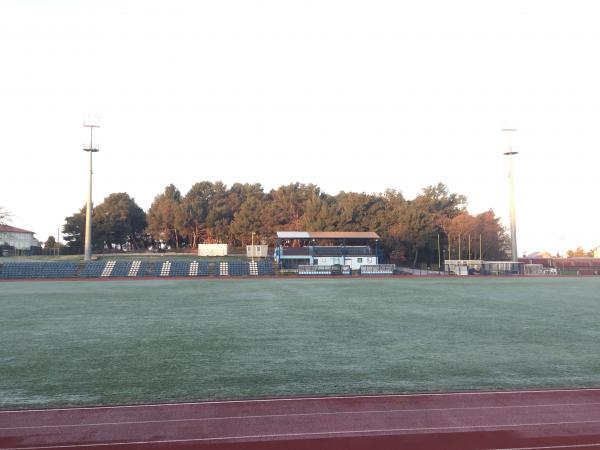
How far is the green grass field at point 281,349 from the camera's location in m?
9.23

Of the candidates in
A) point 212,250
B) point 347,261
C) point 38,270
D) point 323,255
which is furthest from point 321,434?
point 212,250

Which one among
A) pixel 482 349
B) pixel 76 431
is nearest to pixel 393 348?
pixel 482 349

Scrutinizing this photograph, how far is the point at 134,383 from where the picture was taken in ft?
30.9

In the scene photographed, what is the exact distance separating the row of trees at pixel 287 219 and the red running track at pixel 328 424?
6137 cm

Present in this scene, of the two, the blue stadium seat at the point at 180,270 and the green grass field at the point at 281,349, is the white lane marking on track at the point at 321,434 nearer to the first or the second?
the green grass field at the point at 281,349

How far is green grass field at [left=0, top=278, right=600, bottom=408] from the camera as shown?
9.23 metres

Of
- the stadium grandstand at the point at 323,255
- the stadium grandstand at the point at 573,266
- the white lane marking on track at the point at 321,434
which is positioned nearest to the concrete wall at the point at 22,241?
the stadium grandstand at the point at 323,255

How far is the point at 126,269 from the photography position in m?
52.9

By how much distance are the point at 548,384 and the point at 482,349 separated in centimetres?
325

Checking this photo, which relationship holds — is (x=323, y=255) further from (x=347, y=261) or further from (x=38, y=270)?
(x=38, y=270)

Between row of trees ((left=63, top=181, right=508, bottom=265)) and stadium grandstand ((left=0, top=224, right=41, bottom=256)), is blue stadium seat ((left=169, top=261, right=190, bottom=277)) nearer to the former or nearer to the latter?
row of trees ((left=63, top=181, right=508, bottom=265))

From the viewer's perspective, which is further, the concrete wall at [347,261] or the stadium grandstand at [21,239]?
the stadium grandstand at [21,239]

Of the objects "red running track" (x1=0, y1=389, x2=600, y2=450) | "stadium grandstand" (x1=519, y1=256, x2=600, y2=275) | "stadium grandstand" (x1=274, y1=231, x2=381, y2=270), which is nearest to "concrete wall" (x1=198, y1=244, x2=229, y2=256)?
"stadium grandstand" (x1=274, y1=231, x2=381, y2=270)

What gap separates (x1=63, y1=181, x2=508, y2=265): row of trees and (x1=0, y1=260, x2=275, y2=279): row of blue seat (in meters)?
21.5
